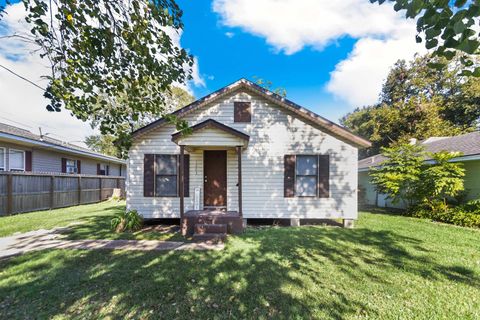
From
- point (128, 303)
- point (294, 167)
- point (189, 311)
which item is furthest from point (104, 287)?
point (294, 167)

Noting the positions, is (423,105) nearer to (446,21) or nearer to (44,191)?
(446,21)

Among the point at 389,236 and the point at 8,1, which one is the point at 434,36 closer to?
the point at 8,1

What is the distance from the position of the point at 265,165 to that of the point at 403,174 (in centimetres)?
646

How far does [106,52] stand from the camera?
307 centimetres

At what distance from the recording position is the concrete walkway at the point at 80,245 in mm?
5180

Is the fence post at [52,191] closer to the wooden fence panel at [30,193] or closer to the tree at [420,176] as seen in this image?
the wooden fence panel at [30,193]

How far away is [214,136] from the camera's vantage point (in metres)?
6.97

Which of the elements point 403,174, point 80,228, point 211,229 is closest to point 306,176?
point 211,229

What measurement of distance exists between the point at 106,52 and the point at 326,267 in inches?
195

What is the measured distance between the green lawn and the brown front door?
8.78 ft

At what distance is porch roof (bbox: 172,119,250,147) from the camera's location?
22.5ft

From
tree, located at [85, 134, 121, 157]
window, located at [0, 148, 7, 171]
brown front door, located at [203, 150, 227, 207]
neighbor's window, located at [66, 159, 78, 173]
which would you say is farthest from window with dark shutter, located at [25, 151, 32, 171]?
tree, located at [85, 134, 121, 157]

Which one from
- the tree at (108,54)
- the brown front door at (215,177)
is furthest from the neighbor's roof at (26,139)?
the tree at (108,54)

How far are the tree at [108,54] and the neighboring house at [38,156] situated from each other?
9.55 meters
